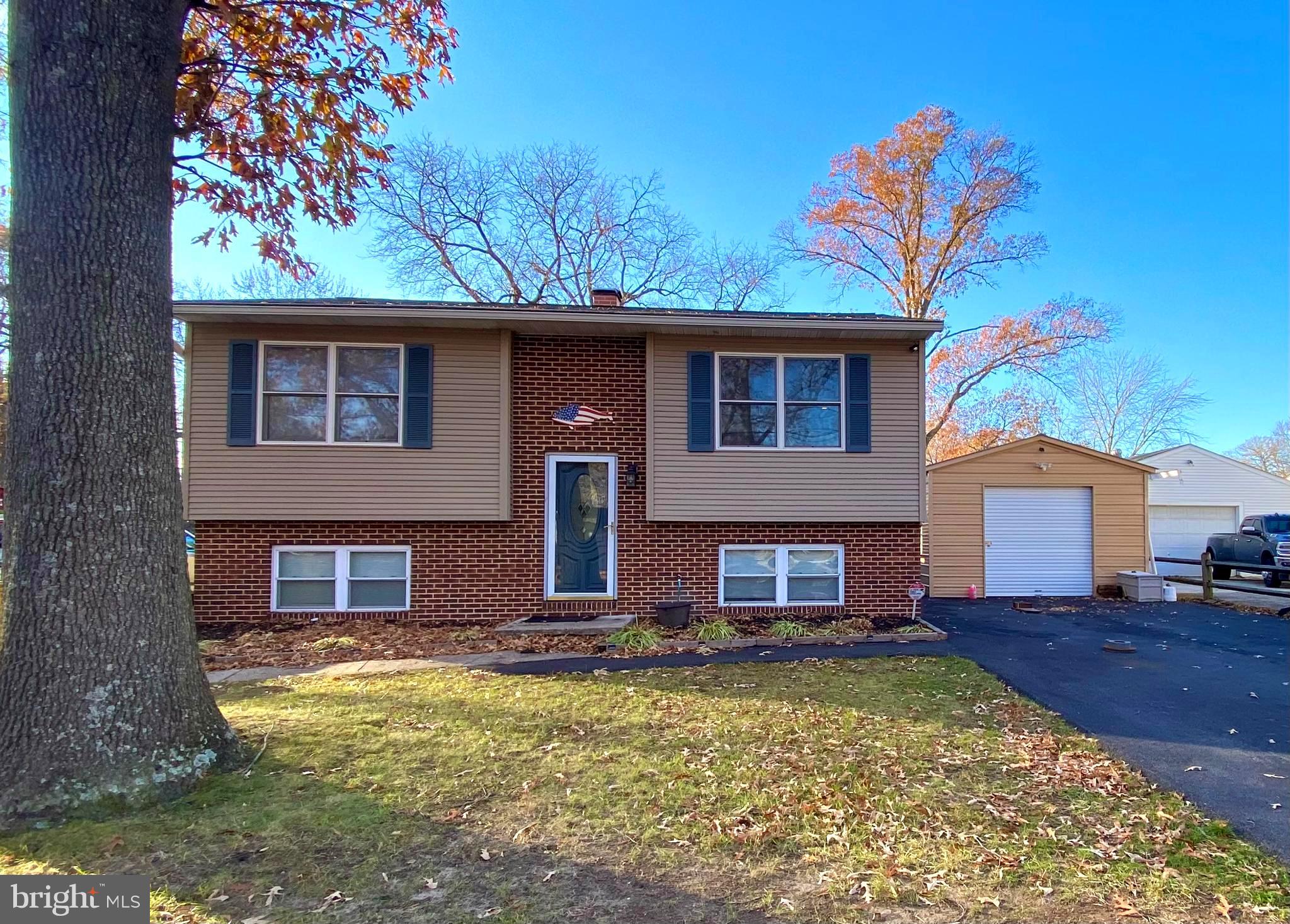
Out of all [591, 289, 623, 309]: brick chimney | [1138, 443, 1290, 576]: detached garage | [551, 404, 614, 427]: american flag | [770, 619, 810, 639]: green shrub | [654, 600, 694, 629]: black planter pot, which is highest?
[591, 289, 623, 309]: brick chimney

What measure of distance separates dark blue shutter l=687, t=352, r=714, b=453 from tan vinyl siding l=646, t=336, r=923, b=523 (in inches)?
3.3

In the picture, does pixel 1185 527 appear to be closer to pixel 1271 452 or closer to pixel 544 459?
pixel 544 459

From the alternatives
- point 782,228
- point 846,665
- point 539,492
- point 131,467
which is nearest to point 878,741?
point 846,665

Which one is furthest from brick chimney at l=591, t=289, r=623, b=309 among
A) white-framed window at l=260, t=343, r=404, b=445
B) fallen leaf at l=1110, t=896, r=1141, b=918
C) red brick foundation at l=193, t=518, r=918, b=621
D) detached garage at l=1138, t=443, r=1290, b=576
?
detached garage at l=1138, t=443, r=1290, b=576

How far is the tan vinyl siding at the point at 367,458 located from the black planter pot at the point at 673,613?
2354 mm

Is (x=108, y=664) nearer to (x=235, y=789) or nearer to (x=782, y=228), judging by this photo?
(x=235, y=789)

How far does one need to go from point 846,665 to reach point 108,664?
5.73 meters

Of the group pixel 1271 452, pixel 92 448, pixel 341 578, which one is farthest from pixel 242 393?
pixel 1271 452

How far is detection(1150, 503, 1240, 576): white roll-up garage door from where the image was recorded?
1859 cm

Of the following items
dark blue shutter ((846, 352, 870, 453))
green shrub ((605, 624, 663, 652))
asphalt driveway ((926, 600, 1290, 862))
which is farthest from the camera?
dark blue shutter ((846, 352, 870, 453))

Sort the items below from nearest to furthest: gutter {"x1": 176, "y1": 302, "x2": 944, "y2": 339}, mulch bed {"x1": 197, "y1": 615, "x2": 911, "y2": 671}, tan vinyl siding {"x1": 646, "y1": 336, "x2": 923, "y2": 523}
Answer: mulch bed {"x1": 197, "y1": 615, "x2": 911, "y2": 671} < gutter {"x1": 176, "y1": 302, "x2": 944, "y2": 339} < tan vinyl siding {"x1": 646, "y1": 336, "x2": 923, "y2": 523}

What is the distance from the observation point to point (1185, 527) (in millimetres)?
18812

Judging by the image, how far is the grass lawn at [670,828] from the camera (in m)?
2.46

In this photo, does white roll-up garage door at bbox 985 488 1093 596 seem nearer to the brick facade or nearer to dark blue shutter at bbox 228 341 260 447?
the brick facade
